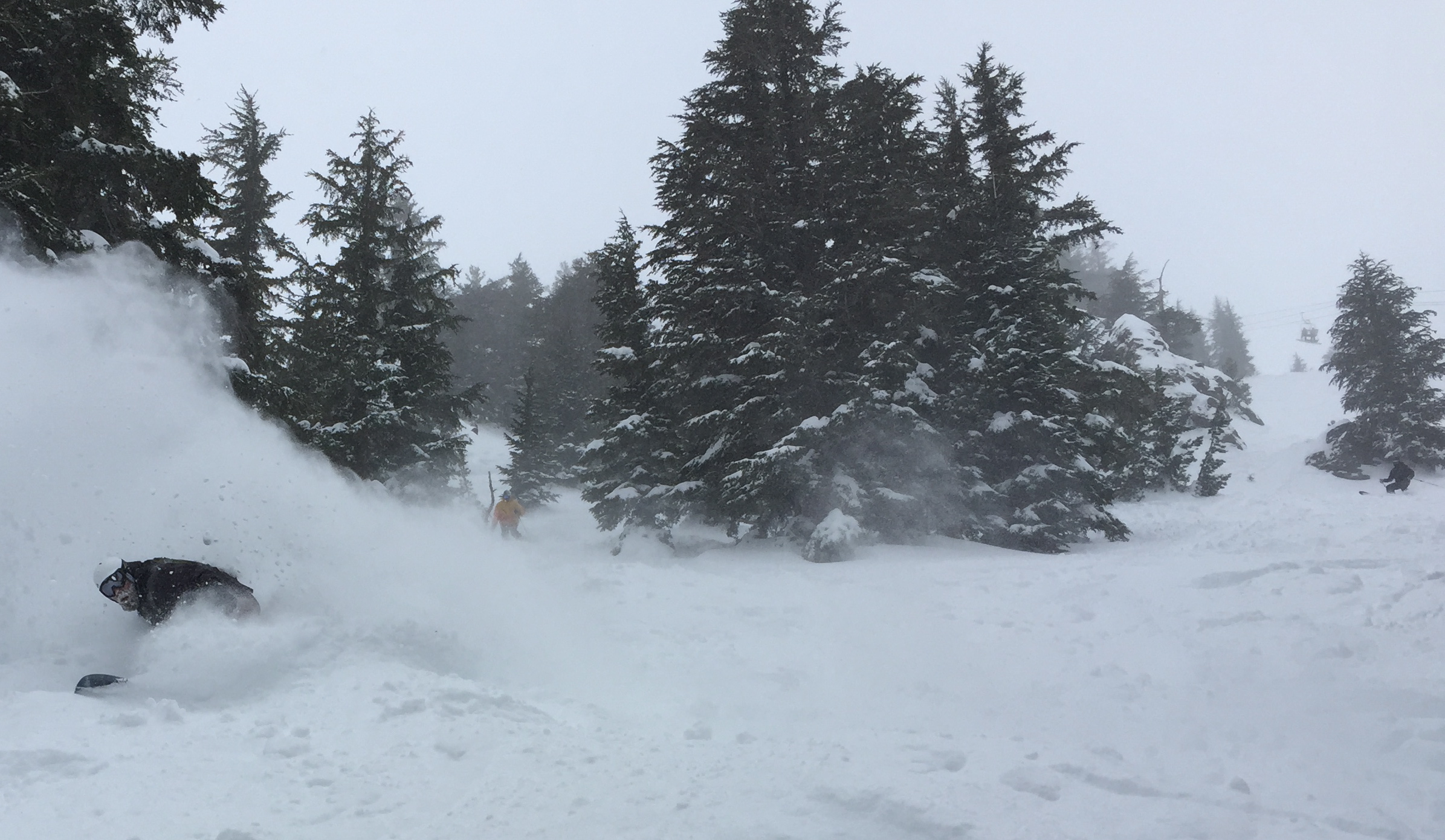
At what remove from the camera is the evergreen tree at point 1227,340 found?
82938 millimetres

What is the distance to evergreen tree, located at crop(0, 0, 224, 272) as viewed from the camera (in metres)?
8.31

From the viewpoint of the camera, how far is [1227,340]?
8631 centimetres

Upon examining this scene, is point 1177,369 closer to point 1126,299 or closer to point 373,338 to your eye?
point 1126,299

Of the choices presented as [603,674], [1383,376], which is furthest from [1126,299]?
[603,674]

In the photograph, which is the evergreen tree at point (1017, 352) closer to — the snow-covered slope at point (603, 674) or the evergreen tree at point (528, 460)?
the snow-covered slope at point (603, 674)

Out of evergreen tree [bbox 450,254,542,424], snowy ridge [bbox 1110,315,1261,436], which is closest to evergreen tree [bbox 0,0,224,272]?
evergreen tree [bbox 450,254,542,424]

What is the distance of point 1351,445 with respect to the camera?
31.1m

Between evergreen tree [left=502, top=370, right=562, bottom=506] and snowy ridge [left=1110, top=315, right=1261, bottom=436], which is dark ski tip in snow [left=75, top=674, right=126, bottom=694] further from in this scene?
snowy ridge [left=1110, top=315, right=1261, bottom=436]

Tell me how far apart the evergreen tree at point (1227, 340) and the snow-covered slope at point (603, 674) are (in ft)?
290

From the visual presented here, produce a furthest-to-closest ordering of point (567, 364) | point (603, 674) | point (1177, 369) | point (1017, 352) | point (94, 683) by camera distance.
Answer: point (1177, 369) < point (567, 364) < point (1017, 352) < point (603, 674) < point (94, 683)

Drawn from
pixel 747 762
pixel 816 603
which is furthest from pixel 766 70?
pixel 747 762

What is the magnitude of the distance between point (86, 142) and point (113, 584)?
6453 millimetres

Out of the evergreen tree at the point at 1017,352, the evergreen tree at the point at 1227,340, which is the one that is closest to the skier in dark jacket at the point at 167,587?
the evergreen tree at the point at 1017,352

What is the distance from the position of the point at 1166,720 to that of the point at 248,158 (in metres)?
24.1
